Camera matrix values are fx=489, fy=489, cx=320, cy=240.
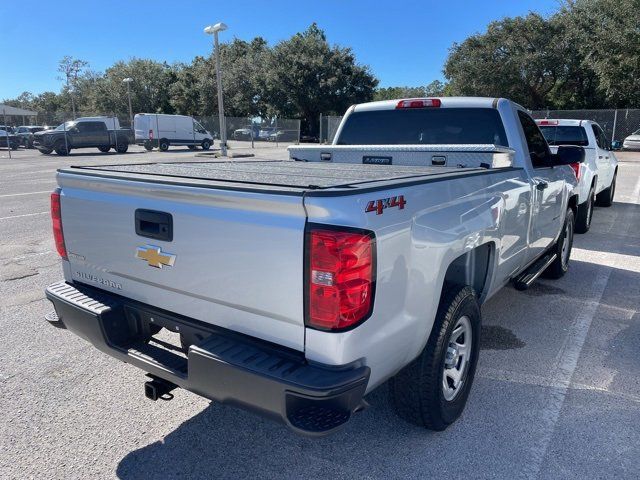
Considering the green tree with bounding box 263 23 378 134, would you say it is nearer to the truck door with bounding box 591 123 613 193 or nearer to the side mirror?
the truck door with bounding box 591 123 613 193

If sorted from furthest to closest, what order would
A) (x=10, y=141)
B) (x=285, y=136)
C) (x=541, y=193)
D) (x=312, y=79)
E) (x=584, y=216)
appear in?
1. (x=312, y=79)
2. (x=285, y=136)
3. (x=10, y=141)
4. (x=584, y=216)
5. (x=541, y=193)

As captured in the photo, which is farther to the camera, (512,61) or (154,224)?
(512,61)

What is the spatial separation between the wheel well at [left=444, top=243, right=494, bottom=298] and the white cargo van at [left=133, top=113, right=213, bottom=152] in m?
31.9

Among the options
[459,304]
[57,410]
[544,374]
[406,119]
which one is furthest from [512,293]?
[57,410]

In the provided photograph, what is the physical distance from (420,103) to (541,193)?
1372 mm

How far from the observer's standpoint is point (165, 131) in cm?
3284

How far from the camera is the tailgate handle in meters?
2.37

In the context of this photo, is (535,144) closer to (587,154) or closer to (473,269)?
(473,269)

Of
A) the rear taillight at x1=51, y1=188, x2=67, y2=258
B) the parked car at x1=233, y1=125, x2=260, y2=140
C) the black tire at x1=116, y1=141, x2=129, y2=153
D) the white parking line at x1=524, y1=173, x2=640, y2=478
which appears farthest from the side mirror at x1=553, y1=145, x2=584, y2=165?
the parked car at x1=233, y1=125, x2=260, y2=140

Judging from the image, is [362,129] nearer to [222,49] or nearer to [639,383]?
[639,383]

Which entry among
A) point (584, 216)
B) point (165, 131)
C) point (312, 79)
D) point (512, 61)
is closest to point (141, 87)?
point (312, 79)

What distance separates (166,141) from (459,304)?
33067 mm

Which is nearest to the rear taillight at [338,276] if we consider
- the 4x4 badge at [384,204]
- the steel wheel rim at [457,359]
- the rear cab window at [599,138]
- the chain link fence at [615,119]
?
the 4x4 badge at [384,204]

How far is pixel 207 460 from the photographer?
2617 mm
